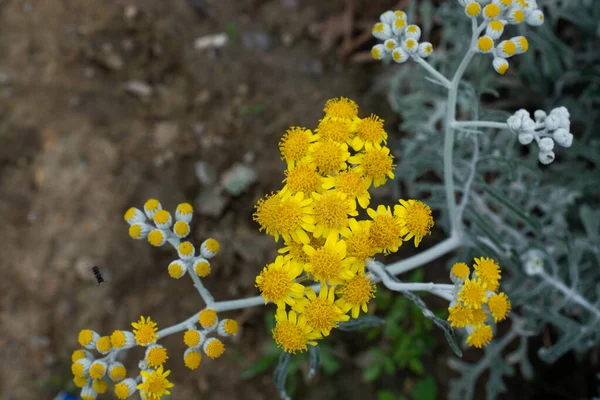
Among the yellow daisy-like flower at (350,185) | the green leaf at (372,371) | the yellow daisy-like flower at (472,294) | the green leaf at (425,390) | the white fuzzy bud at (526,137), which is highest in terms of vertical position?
the white fuzzy bud at (526,137)

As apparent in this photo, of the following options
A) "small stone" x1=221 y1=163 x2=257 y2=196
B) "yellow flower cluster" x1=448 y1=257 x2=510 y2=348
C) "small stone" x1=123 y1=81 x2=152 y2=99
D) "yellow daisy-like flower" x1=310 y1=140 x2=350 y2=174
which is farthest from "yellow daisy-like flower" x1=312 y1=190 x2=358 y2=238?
"small stone" x1=123 y1=81 x2=152 y2=99

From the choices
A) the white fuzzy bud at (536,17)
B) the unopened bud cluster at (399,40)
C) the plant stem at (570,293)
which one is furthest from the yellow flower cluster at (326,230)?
the plant stem at (570,293)

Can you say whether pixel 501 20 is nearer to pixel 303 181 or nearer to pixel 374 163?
pixel 374 163

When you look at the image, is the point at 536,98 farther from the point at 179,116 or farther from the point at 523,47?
the point at 179,116

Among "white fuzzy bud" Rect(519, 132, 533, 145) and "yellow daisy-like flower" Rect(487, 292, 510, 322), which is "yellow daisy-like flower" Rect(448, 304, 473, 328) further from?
"white fuzzy bud" Rect(519, 132, 533, 145)

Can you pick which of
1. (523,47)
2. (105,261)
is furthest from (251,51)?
(523,47)

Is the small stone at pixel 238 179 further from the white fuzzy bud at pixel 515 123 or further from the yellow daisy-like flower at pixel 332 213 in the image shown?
the white fuzzy bud at pixel 515 123
